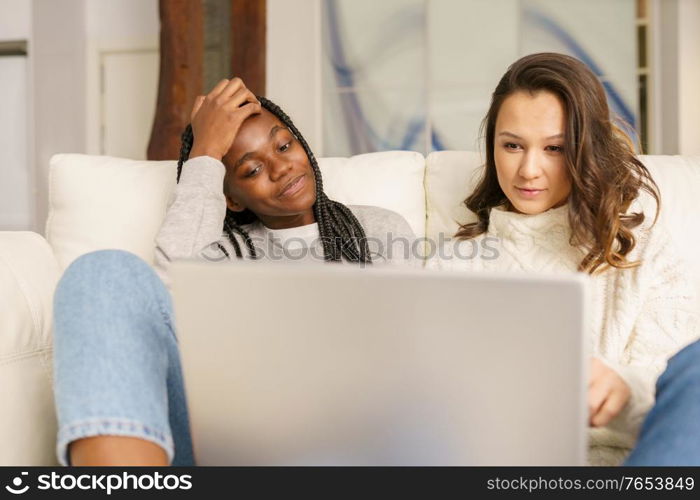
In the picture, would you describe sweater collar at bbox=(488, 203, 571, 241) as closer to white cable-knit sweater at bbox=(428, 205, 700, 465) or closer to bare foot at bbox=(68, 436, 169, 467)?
white cable-knit sweater at bbox=(428, 205, 700, 465)

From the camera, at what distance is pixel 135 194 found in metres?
1.58

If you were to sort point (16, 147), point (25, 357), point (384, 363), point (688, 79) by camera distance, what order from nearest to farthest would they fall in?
point (384, 363)
point (25, 357)
point (688, 79)
point (16, 147)

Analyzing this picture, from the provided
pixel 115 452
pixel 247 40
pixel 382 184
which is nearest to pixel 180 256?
pixel 382 184

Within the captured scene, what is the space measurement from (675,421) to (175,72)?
259 centimetres

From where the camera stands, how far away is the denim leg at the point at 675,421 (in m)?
0.70

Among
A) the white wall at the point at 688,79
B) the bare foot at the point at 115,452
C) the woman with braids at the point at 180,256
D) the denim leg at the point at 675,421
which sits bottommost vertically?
the bare foot at the point at 115,452

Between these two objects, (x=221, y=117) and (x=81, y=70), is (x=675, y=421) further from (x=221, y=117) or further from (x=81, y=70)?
(x=81, y=70)

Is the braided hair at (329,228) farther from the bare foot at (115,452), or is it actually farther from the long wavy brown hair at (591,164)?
the bare foot at (115,452)

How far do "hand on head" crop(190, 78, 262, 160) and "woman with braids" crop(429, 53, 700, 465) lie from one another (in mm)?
487

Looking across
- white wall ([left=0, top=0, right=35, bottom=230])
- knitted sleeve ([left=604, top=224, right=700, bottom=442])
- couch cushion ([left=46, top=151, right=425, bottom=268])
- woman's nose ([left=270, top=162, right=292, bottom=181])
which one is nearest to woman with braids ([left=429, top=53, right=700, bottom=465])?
knitted sleeve ([left=604, top=224, right=700, bottom=442])

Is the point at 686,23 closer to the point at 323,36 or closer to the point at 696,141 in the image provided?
the point at 696,141

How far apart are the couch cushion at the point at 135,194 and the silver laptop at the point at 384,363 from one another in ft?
2.95

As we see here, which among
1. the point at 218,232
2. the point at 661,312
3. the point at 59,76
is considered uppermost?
the point at 59,76

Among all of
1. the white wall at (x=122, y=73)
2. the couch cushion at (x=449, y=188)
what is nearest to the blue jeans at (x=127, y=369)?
the couch cushion at (x=449, y=188)
